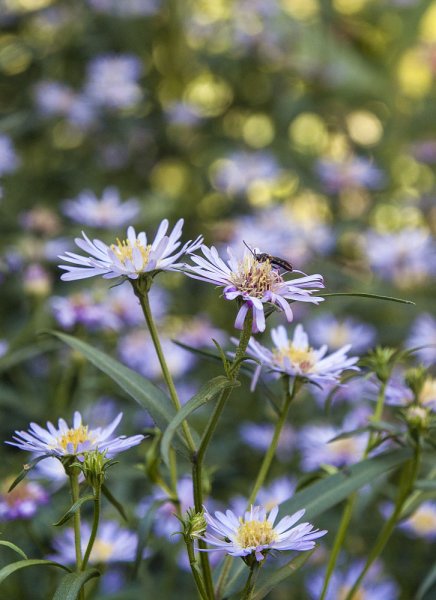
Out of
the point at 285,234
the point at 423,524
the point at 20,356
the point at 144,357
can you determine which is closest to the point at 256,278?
the point at 20,356

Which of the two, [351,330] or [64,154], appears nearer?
[351,330]

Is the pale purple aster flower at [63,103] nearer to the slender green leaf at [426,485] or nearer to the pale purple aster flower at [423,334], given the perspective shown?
the pale purple aster flower at [423,334]

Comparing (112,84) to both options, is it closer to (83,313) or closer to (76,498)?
(83,313)

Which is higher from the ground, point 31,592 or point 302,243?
point 302,243

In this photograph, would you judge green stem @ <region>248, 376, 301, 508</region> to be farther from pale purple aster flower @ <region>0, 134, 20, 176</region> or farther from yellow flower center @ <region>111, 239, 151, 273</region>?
pale purple aster flower @ <region>0, 134, 20, 176</region>

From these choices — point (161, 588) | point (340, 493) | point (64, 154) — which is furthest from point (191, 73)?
point (340, 493)

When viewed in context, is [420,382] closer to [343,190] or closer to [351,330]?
[351,330]
